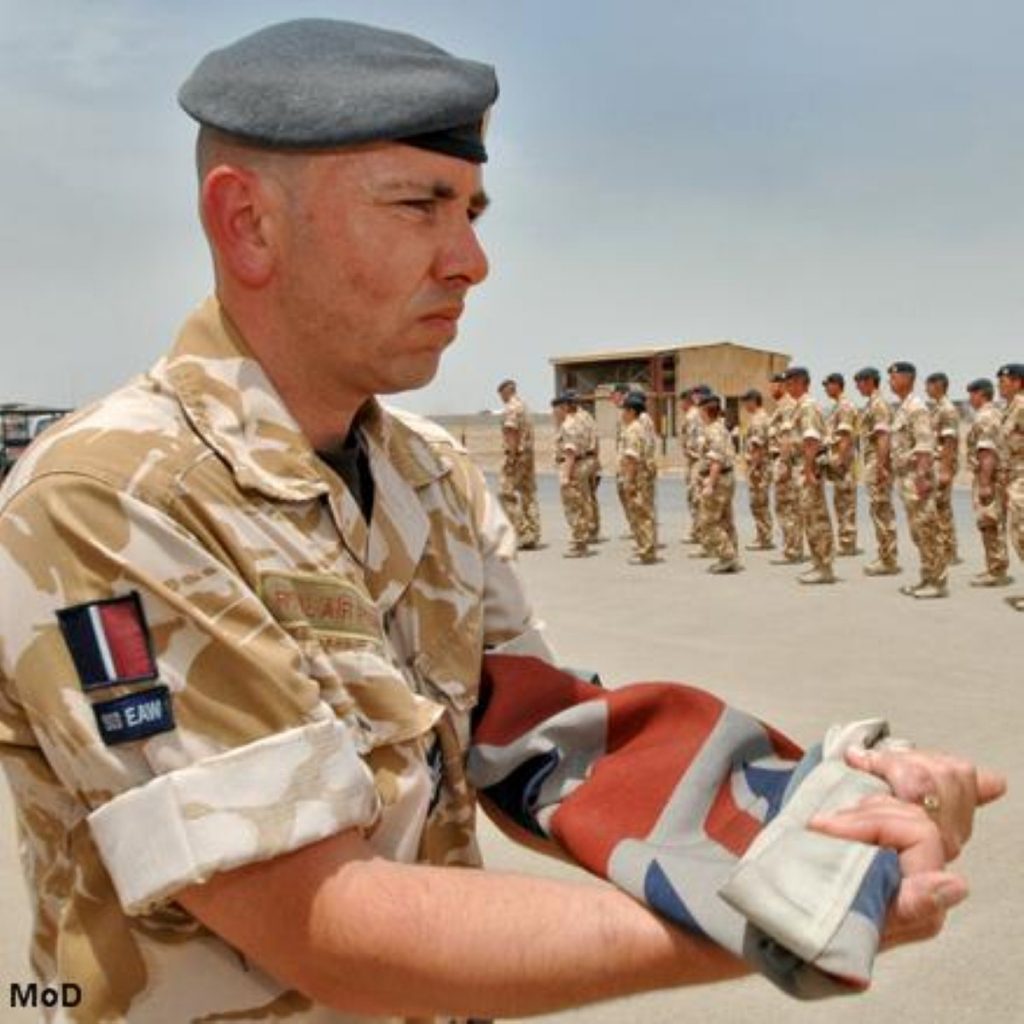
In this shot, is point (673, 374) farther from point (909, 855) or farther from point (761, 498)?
point (909, 855)

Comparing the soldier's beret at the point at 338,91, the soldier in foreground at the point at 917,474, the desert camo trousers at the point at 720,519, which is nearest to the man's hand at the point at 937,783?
the soldier's beret at the point at 338,91

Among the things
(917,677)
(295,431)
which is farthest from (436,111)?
(917,677)

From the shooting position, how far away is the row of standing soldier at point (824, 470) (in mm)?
9656

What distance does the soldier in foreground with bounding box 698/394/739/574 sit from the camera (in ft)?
36.2

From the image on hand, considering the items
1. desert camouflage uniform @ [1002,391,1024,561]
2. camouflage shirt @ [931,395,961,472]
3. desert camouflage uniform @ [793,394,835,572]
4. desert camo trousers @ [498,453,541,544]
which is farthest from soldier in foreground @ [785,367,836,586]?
desert camo trousers @ [498,453,541,544]

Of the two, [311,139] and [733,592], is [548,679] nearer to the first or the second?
[311,139]

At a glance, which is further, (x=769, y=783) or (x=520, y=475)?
(x=520, y=475)

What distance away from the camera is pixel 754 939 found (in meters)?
0.88

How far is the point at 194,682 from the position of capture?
0.96 meters

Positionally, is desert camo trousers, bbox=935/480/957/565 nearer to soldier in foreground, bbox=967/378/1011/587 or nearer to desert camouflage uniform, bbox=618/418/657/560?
soldier in foreground, bbox=967/378/1011/587

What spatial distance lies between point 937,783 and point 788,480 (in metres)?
11.4

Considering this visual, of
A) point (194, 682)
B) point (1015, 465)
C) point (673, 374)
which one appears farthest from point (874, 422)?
point (673, 374)

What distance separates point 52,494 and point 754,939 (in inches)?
26.9

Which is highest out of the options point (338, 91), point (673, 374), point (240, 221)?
point (338, 91)
